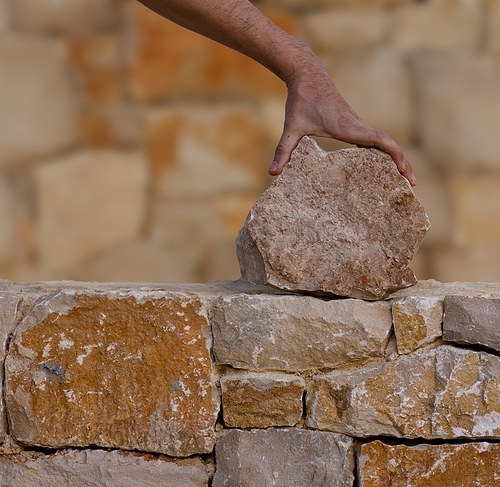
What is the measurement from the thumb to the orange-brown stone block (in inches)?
154

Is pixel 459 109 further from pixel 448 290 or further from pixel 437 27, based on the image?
pixel 448 290

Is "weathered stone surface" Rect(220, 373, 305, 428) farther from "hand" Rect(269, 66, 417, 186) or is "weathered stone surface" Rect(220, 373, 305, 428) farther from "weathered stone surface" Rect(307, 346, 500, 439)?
"hand" Rect(269, 66, 417, 186)

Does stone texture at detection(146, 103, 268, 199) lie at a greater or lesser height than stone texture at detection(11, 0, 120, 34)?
lesser

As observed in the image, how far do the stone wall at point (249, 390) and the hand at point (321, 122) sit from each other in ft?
1.04

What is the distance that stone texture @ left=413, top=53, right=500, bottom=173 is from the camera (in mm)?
5891

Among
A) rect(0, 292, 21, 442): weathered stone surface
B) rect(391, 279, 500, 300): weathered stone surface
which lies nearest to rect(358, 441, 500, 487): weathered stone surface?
rect(391, 279, 500, 300): weathered stone surface

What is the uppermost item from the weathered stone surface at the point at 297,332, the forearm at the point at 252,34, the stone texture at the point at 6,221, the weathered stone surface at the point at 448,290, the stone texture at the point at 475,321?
the forearm at the point at 252,34

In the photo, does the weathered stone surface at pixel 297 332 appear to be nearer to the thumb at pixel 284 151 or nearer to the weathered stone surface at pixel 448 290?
the weathered stone surface at pixel 448 290

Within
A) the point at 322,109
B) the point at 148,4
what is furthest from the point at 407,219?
the point at 148,4

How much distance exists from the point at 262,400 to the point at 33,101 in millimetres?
4448

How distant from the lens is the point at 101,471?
1.94 meters

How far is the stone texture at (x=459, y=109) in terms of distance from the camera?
5.89 m

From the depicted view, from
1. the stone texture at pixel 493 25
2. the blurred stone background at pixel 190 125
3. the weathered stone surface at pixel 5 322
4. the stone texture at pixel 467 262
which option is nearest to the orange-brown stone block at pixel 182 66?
the blurred stone background at pixel 190 125

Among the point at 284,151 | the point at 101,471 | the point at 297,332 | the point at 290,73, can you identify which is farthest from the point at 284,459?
the point at 290,73
